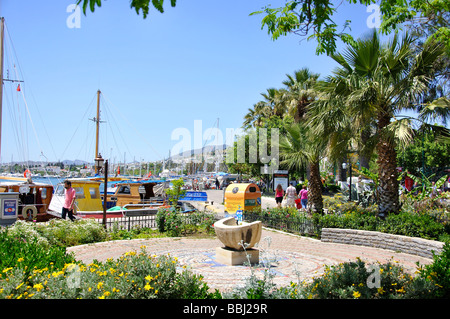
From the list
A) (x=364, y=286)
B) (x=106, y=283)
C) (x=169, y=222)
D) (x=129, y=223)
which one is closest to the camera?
(x=106, y=283)

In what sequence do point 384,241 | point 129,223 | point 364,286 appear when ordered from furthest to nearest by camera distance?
point 129,223 < point 384,241 < point 364,286

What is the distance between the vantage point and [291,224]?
40.5ft

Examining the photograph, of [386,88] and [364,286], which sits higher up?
[386,88]

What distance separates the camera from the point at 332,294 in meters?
4.00

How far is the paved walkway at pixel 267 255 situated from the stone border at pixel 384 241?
0.71ft

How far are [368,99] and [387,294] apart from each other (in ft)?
25.4

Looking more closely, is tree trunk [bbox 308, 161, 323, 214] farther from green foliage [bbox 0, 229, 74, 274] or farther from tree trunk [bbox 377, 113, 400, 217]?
green foliage [bbox 0, 229, 74, 274]

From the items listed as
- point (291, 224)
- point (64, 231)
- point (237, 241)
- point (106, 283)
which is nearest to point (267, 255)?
point (237, 241)

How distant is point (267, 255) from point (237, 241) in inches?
57.8

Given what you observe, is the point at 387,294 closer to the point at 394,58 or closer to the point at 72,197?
the point at 394,58

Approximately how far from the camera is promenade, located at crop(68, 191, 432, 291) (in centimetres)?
677

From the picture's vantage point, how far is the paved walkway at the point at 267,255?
6.78 meters

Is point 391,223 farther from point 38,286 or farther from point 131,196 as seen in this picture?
point 131,196

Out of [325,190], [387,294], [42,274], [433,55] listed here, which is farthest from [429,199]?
[325,190]
